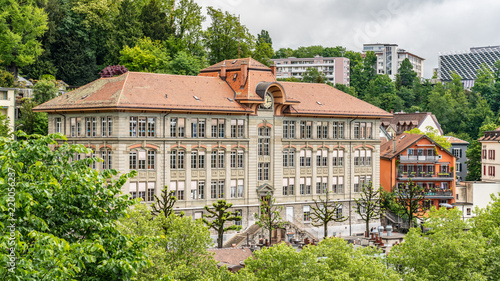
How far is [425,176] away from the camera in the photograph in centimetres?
10012

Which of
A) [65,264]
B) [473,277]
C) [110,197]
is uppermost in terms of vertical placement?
[110,197]

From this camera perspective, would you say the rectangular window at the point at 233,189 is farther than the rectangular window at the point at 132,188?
Yes

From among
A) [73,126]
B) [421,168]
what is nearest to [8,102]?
[73,126]

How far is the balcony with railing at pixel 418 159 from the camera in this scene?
9938 centimetres

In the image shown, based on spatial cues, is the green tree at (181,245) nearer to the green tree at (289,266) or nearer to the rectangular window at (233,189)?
the green tree at (289,266)

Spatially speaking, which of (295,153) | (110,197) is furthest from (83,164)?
(295,153)

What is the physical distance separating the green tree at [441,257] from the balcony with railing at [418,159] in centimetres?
4399

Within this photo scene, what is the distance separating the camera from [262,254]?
4741 cm

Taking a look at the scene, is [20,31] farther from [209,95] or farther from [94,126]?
[209,95]

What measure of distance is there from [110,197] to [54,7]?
8953 cm

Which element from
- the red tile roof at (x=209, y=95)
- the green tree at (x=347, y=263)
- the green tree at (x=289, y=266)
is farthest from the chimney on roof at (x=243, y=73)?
the green tree at (x=289, y=266)

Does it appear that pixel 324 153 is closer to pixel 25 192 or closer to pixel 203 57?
pixel 203 57

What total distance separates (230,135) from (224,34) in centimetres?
3721

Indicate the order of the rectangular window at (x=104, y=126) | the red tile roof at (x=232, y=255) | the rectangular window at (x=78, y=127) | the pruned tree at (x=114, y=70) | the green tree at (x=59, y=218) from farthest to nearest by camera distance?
1. the pruned tree at (x=114, y=70)
2. the rectangular window at (x=78, y=127)
3. the rectangular window at (x=104, y=126)
4. the red tile roof at (x=232, y=255)
5. the green tree at (x=59, y=218)
